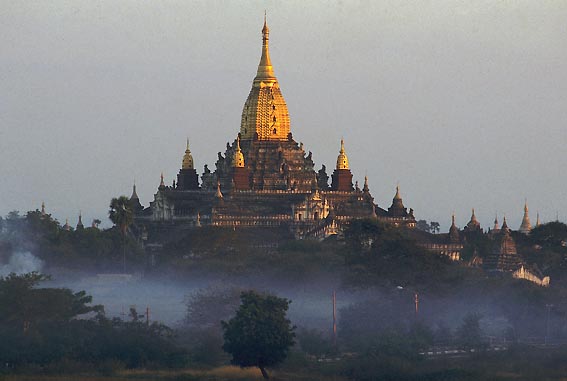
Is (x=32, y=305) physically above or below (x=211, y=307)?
below

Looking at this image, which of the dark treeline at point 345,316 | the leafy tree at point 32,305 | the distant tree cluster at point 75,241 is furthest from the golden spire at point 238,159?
the leafy tree at point 32,305

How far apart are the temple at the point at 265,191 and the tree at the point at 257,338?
60.6 metres

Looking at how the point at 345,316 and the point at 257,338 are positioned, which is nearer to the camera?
the point at 257,338

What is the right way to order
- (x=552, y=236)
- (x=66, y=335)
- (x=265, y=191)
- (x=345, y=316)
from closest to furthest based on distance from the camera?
(x=66, y=335) < (x=345, y=316) < (x=552, y=236) < (x=265, y=191)

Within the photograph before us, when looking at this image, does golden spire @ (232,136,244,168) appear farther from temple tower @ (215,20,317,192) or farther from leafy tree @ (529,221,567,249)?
leafy tree @ (529,221,567,249)

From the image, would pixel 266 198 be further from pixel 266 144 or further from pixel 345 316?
pixel 345 316

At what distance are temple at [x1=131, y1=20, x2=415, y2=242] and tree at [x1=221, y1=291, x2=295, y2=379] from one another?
6058 centimetres

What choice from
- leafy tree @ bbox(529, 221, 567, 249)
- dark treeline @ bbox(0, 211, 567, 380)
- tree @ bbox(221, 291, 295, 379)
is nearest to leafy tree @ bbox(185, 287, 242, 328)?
dark treeline @ bbox(0, 211, 567, 380)

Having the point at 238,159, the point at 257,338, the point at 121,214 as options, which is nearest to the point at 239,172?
the point at 238,159

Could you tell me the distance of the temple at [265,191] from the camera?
19125cm

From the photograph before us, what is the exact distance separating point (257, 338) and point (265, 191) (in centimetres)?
6904

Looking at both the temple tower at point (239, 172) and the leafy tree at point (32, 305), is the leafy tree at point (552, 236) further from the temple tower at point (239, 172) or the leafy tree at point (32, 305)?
the leafy tree at point (32, 305)

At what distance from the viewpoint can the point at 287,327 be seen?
128625 millimetres

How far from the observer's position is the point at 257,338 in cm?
12688
